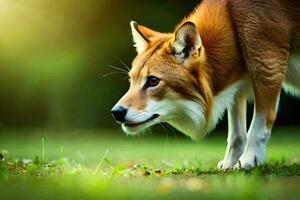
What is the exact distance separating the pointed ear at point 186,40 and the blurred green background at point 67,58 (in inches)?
360

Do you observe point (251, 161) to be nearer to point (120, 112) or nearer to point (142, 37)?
point (120, 112)

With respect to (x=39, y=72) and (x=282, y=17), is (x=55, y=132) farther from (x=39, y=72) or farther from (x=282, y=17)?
(x=282, y=17)

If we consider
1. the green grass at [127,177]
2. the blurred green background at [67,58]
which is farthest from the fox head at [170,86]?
the blurred green background at [67,58]

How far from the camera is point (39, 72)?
52.9ft

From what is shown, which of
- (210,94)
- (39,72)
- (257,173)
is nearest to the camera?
(257,173)

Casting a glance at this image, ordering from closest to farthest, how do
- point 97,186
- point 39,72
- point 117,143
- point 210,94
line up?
point 97,186 → point 210,94 → point 117,143 → point 39,72

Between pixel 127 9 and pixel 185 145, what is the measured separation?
4823mm

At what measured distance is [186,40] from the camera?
639 cm

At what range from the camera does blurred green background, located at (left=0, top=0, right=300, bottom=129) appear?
1564 cm

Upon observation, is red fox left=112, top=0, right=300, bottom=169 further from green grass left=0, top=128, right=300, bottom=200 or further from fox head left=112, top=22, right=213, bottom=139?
green grass left=0, top=128, right=300, bottom=200

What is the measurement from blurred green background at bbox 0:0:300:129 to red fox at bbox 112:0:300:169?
874cm

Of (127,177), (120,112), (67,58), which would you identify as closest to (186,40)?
(120,112)

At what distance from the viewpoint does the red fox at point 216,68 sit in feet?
20.8

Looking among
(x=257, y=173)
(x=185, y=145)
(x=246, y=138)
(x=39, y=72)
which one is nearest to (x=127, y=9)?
(x=39, y=72)
